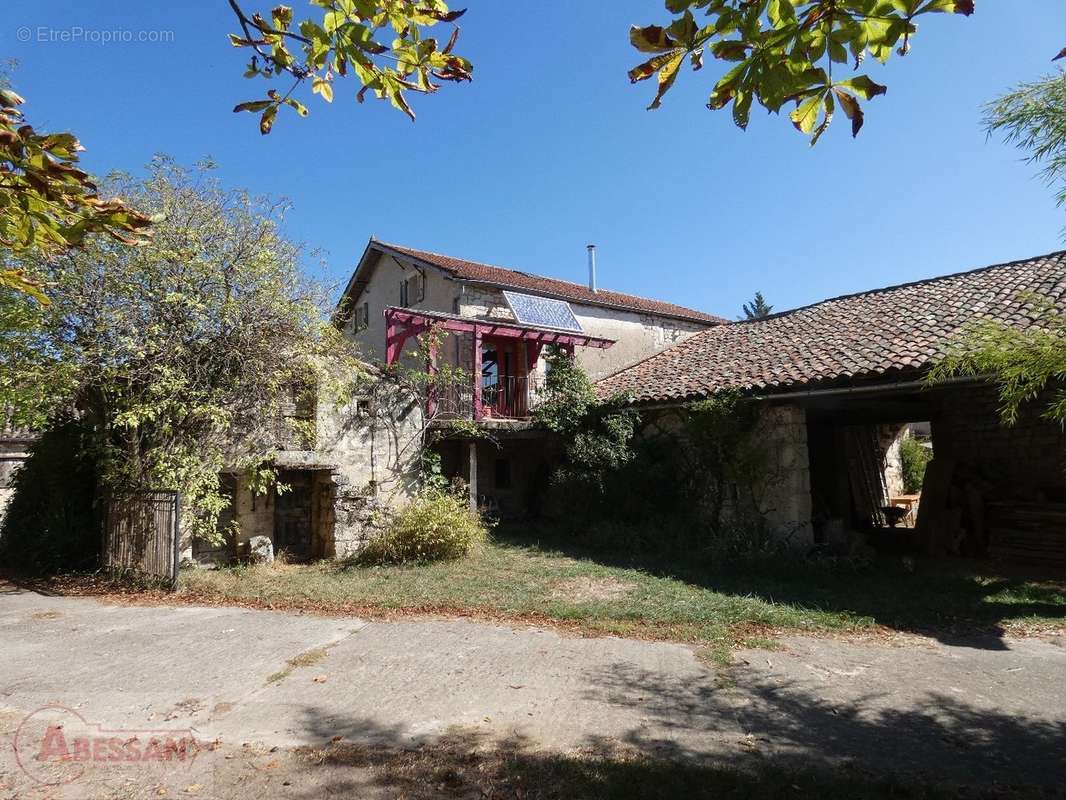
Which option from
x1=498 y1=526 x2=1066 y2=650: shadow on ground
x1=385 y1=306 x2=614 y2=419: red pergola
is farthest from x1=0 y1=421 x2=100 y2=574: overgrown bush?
x1=498 y1=526 x2=1066 y2=650: shadow on ground

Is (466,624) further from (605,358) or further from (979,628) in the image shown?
(605,358)

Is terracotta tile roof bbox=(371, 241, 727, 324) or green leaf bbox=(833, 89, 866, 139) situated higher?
terracotta tile roof bbox=(371, 241, 727, 324)

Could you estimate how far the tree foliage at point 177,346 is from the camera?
8023 millimetres

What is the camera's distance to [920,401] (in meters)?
11.9

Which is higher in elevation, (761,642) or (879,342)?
(879,342)

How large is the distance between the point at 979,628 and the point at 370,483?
371 inches

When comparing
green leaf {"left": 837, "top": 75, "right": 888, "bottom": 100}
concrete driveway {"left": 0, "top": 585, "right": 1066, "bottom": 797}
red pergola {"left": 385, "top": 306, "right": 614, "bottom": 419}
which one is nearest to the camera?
green leaf {"left": 837, "top": 75, "right": 888, "bottom": 100}

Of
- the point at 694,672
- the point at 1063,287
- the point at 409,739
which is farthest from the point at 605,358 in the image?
the point at 409,739

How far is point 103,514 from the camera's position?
919 cm

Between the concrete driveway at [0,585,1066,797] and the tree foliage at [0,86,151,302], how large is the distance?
2910 mm

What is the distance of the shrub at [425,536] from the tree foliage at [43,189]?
776cm

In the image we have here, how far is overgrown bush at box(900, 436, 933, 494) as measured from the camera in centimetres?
1711

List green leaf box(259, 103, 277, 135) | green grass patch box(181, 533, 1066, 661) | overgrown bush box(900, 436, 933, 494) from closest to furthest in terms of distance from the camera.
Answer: green leaf box(259, 103, 277, 135) < green grass patch box(181, 533, 1066, 661) < overgrown bush box(900, 436, 933, 494)

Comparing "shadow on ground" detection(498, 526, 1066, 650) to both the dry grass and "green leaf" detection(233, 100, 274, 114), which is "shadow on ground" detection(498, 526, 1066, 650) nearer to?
the dry grass
